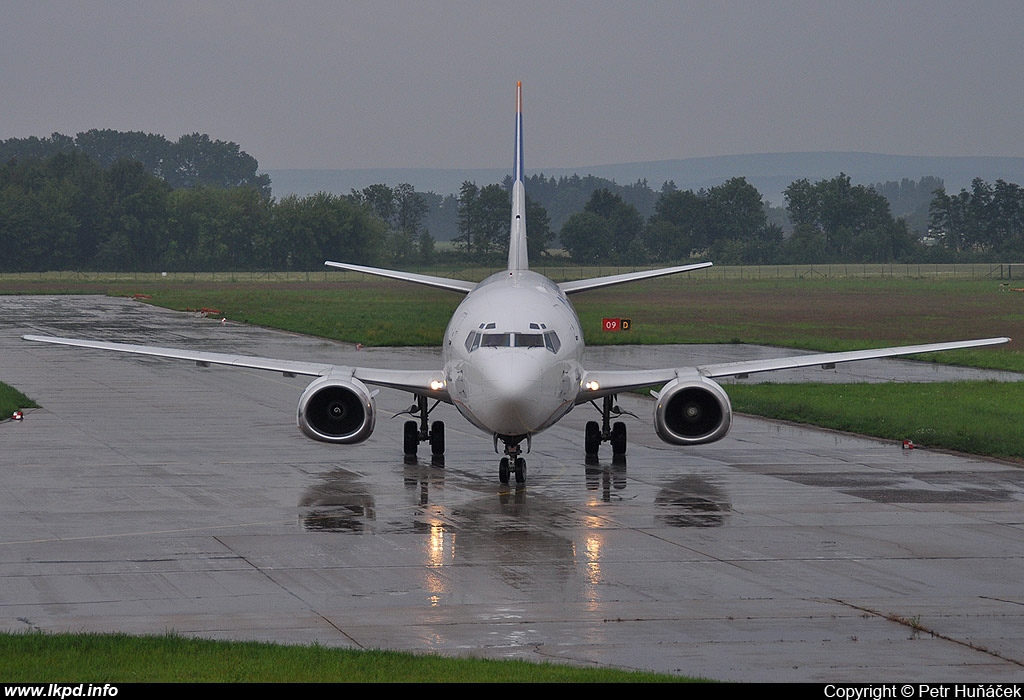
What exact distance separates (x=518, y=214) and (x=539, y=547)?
45.0 ft

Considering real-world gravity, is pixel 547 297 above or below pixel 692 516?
above

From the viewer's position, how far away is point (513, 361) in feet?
74.5

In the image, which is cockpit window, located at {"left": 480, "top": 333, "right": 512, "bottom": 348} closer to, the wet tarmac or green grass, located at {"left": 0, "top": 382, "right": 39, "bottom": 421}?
the wet tarmac

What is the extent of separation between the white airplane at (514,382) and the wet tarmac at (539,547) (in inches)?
36.0

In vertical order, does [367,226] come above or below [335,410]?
above

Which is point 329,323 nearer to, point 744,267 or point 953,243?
point 744,267

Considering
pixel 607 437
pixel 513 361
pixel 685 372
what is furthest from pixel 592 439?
pixel 513 361

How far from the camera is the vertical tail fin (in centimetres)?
3017

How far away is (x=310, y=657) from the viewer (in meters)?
12.5

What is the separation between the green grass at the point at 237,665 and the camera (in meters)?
11.8

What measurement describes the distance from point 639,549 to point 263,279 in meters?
132

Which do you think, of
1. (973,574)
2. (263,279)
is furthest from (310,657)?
(263,279)

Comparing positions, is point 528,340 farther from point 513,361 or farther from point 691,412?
point 691,412

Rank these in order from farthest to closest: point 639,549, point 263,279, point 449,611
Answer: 1. point 263,279
2. point 639,549
3. point 449,611
